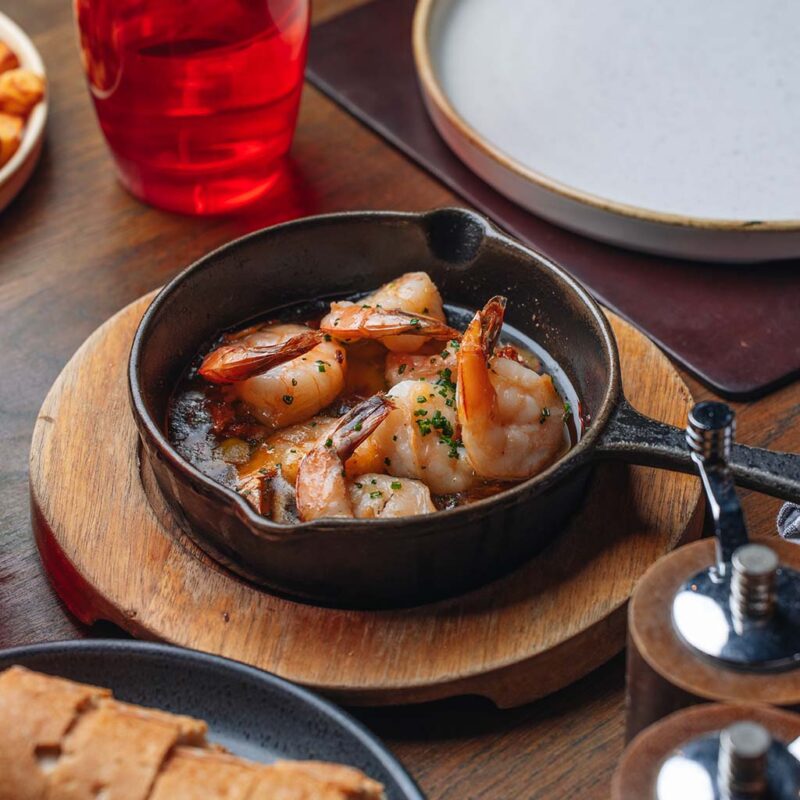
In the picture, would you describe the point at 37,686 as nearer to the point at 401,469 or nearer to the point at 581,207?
the point at 401,469

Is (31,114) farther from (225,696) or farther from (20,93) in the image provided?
(225,696)

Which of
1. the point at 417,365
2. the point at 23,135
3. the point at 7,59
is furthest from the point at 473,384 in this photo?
the point at 7,59

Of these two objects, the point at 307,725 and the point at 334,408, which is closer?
the point at 307,725

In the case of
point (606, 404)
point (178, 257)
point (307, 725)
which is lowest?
point (178, 257)

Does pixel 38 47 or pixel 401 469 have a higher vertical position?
pixel 401 469

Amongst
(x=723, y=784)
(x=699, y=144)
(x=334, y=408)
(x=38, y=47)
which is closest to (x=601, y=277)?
(x=699, y=144)

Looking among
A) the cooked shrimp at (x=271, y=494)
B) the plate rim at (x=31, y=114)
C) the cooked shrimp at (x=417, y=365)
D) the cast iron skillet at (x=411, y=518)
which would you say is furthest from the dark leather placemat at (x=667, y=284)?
the cooked shrimp at (x=271, y=494)
